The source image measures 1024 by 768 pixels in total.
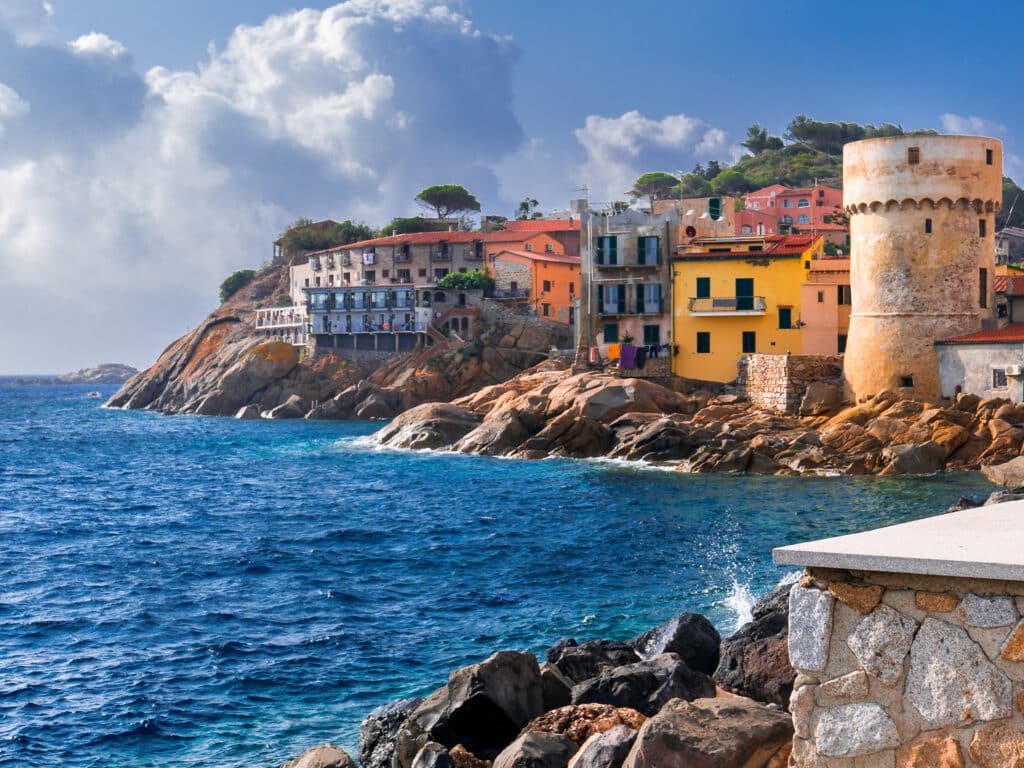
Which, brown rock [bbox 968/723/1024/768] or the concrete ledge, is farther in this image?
brown rock [bbox 968/723/1024/768]

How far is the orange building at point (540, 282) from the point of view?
8719 cm

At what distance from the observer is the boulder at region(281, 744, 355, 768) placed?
44.6ft

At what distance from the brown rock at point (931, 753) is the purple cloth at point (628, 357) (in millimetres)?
52739

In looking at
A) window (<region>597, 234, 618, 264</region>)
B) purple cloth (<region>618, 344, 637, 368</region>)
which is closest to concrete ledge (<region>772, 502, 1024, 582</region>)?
purple cloth (<region>618, 344, 637, 368</region>)

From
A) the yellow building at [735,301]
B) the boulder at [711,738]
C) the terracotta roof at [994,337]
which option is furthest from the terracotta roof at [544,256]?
the boulder at [711,738]

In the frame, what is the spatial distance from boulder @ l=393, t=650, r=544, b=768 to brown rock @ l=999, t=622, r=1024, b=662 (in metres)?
7.42

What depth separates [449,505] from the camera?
40750 millimetres

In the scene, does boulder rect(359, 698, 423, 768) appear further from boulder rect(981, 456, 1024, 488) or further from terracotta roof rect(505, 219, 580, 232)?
terracotta roof rect(505, 219, 580, 232)

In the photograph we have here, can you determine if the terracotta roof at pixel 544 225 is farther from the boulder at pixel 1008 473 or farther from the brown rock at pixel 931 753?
the brown rock at pixel 931 753

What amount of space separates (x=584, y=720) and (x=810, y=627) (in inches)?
213

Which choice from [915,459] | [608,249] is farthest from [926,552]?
[608,249]

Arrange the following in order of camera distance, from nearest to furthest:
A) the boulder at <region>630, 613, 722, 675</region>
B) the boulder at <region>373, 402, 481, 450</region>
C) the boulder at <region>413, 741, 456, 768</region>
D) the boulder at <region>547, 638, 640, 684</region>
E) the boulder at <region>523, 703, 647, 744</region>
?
the boulder at <region>523, 703, 647, 744</region> < the boulder at <region>413, 741, 456, 768</region> < the boulder at <region>547, 638, 640, 684</region> < the boulder at <region>630, 613, 722, 675</region> < the boulder at <region>373, 402, 481, 450</region>

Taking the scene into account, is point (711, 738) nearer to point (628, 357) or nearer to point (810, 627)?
point (810, 627)

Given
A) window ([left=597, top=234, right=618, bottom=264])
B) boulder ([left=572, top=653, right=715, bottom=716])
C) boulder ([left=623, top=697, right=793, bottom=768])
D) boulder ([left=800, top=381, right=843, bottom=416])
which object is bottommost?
boulder ([left=572, top=653, right=715, bottom=716])
